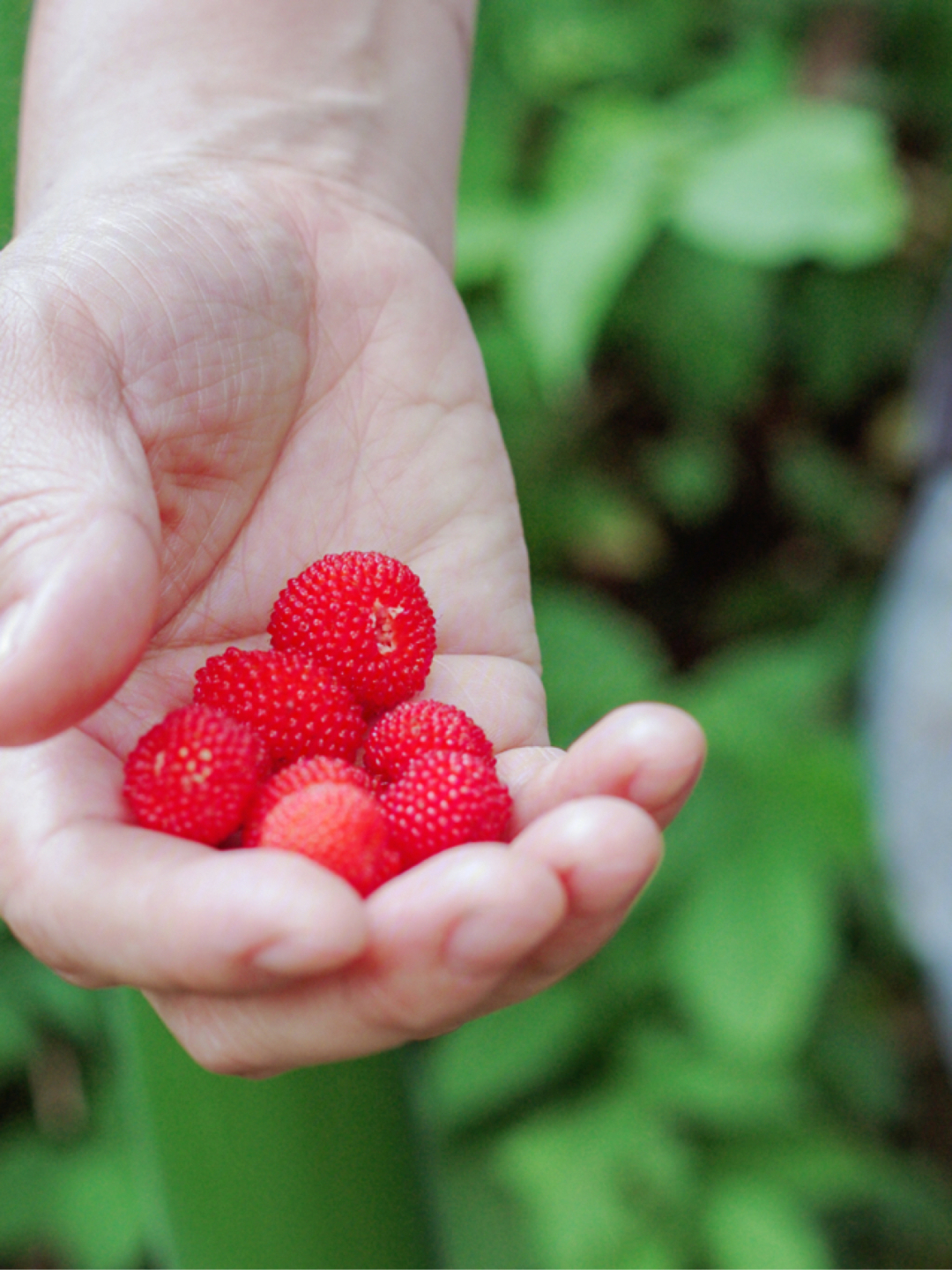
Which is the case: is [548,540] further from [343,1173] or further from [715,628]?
[343,1173]

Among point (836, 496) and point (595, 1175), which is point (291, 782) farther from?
→ point (836, 496)

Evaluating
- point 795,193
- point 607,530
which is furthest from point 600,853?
point 607,530

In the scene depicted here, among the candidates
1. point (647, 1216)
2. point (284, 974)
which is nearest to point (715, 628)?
point (647, 1216)

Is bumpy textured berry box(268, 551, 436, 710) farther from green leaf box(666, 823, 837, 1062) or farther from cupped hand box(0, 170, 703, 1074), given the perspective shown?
green leaf box(666, 823, 837, 1062)

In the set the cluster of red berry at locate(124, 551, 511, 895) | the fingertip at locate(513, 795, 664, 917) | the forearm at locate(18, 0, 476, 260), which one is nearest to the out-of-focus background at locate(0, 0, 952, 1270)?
the forearm at locate(18, 0, 476, 260)

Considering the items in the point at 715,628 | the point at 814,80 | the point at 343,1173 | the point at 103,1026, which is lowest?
the point at 103,1026

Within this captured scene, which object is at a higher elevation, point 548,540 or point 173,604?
point 173,604

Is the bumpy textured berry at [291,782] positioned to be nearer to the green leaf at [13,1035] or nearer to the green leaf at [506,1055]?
the green leaf at [506,1055]
